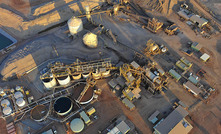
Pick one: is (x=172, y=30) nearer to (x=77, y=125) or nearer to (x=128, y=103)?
(x=128, y=103)

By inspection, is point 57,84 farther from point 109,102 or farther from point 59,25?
point 59,25

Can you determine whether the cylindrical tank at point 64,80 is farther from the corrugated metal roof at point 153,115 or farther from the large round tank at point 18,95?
the corrugated metal roof at point 153,115

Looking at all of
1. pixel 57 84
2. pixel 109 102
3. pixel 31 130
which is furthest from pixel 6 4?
pixel 109 102

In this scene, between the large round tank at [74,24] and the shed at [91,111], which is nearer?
the shed at [91,111]

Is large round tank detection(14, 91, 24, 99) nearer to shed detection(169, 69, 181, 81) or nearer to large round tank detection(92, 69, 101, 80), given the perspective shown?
large round tank detection(92, 69, 101, 80)

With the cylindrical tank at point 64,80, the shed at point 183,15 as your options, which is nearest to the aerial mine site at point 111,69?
the cylindrical tank at point 64,80

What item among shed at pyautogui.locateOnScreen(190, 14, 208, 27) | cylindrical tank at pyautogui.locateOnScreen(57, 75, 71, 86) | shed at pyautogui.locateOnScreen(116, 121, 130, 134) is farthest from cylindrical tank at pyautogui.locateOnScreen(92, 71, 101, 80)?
shed at pyautogui.locateOnScreen(190, 14, 208, 27)
